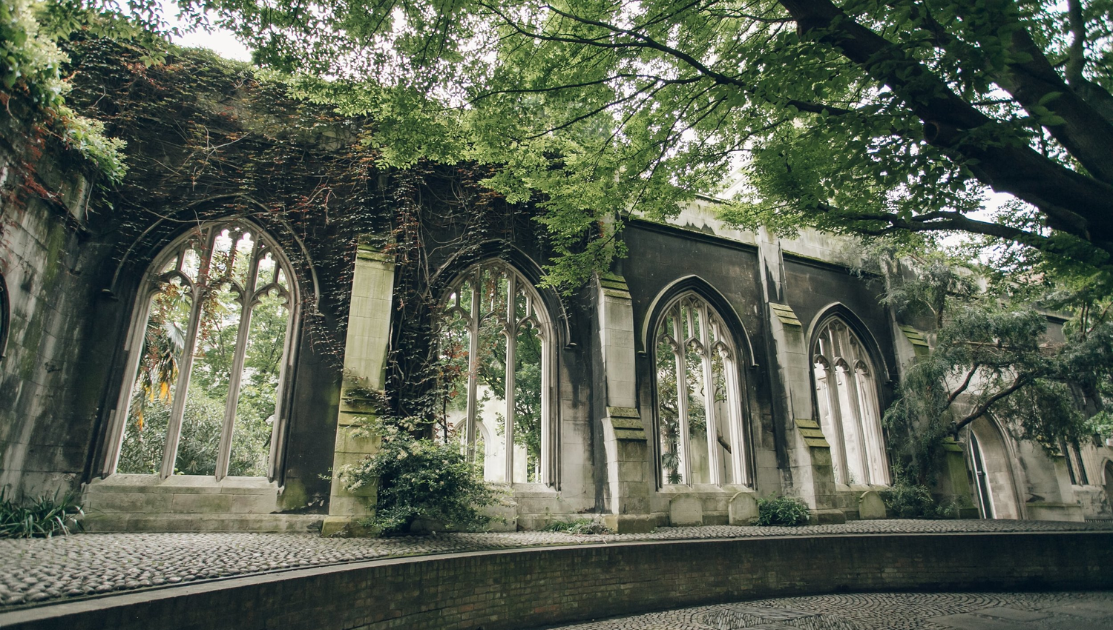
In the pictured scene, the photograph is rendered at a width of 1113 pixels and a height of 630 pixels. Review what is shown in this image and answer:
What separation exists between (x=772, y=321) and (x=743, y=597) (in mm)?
6650

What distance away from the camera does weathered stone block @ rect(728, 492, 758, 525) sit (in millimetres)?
10383

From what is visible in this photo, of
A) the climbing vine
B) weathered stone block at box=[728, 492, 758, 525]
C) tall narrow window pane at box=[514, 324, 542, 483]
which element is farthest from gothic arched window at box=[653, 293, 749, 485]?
the climbing vine

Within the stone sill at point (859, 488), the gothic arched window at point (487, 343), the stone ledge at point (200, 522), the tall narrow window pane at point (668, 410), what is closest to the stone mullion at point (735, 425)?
the stone sill at point (859, 488)

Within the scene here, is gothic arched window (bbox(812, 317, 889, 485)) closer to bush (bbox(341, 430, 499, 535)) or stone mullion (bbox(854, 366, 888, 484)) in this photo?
stone mullion (bbox(854, 366, 888, 484))

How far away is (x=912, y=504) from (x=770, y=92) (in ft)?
35.4

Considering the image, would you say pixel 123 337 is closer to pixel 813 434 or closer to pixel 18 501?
pixel 18 501

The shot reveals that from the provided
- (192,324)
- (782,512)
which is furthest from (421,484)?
(782,512)

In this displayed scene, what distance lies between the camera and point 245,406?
16781 mm

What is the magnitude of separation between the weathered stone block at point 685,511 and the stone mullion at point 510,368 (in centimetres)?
302

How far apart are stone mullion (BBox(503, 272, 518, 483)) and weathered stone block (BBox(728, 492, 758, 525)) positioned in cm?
421

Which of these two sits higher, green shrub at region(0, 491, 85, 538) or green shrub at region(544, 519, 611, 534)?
green shrub at region(0, 491, 85, 538)

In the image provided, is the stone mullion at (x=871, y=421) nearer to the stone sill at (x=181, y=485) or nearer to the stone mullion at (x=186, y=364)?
the stone sill at (x=181, y=485)

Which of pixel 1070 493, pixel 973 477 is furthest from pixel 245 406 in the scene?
pixel 1070 493

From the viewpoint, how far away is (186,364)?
26.1 ft
